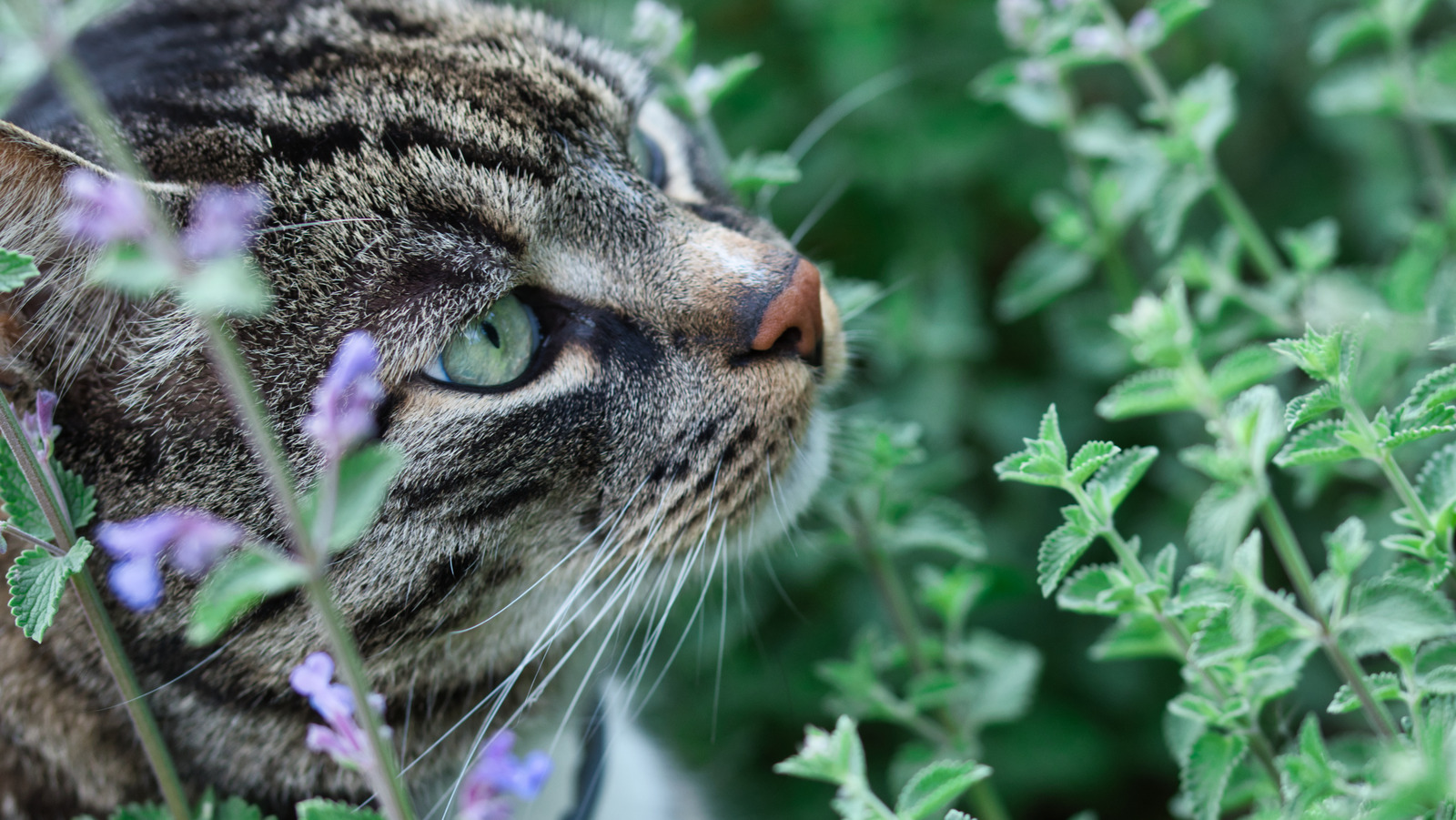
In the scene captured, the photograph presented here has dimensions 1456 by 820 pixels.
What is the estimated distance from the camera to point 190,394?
1132 millimetres

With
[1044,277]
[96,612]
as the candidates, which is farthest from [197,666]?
[1044,277]

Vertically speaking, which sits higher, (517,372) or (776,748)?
(517,372)

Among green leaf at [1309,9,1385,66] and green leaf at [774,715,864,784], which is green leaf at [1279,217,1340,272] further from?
green leaf at [774,715,864,784]

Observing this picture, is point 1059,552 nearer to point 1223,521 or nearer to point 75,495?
point 1223,521

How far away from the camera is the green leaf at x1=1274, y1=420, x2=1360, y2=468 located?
3.06 feet

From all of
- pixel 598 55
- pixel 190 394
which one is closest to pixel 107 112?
pixel 190 394

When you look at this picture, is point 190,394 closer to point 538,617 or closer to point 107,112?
point 107,112

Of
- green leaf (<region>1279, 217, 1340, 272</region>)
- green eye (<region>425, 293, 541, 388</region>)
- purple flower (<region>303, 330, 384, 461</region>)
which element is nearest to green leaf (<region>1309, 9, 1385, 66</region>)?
green leaf (<region>1279, 217, 1340, 272</region>)

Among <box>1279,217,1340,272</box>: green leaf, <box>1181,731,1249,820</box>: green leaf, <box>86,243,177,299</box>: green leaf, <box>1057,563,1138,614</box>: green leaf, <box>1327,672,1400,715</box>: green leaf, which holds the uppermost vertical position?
<box>86,243,177,299</box>: green leaf

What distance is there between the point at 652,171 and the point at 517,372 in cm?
50

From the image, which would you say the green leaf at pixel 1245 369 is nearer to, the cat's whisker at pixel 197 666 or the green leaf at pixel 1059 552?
the green leaf at pixel 1059 552

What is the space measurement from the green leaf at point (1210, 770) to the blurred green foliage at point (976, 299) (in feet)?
2.43

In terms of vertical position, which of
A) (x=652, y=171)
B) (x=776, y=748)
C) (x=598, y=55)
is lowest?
(x=776, y=748)

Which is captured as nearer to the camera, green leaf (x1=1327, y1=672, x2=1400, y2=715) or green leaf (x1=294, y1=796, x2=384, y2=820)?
green leaf (x1=294, y1=796, x2=384, y2=820)
